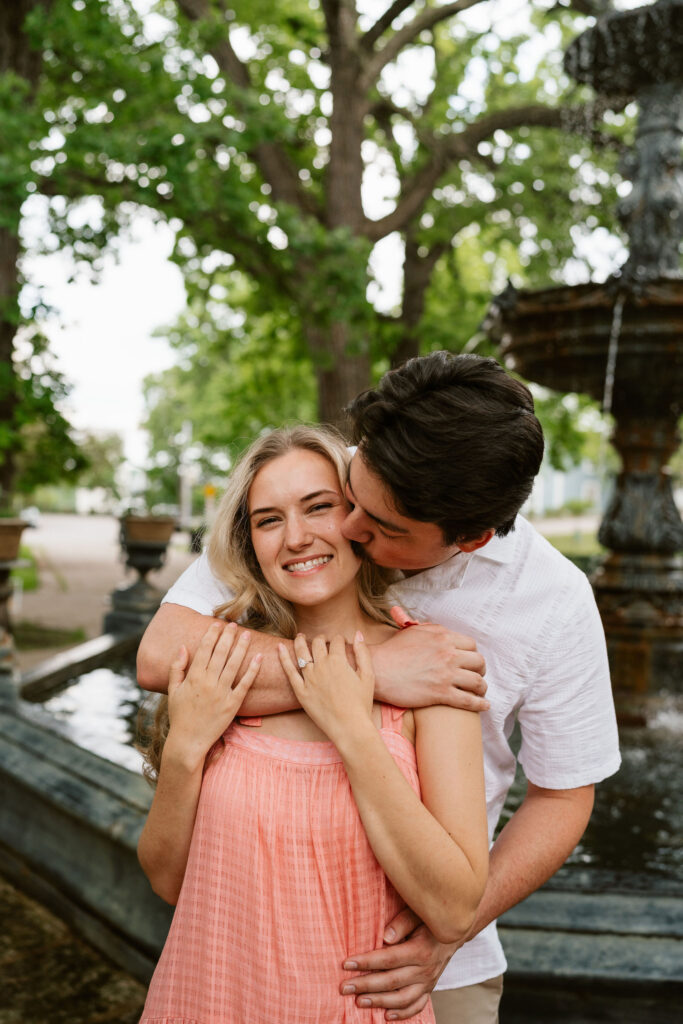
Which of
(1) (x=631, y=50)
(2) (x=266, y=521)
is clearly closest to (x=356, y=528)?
(2) (x=266, y=521)

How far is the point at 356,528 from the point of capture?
1.91 meters

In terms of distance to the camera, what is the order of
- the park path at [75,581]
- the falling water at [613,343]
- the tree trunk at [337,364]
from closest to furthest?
the falling water at [613,343], the park path at [75,581], the tree trunk at [337,364]

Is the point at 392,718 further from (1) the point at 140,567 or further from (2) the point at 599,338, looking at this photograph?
(1) the point at 140,567

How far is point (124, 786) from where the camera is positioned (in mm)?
3686

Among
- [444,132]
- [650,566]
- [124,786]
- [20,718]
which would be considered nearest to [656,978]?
[124,786]

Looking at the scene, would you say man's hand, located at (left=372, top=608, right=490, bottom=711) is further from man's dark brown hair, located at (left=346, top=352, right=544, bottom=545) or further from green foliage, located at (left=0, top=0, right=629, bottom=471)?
green foliage, located at (left=0, top=0, right=629, bottom=471)

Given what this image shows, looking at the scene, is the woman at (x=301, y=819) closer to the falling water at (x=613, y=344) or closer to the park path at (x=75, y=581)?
the falling water at (x=613, y=344)

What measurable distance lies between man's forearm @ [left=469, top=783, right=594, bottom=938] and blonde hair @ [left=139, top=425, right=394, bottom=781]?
50 cm

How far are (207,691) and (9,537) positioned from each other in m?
6.14

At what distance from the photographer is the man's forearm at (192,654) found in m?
1.86

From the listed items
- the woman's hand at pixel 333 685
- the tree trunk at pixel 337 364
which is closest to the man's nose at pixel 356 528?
the woman's hand at pixel 333 685

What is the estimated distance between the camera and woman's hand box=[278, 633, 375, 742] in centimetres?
172

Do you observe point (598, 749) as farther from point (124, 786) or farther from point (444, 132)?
point (444, 132)

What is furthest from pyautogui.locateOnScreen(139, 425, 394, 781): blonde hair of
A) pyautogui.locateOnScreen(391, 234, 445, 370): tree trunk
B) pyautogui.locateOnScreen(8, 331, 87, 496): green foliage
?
pyautogui.locateOnScreen(391, 234, 445, 370): tree trunk
